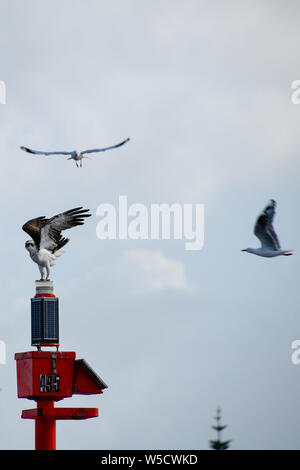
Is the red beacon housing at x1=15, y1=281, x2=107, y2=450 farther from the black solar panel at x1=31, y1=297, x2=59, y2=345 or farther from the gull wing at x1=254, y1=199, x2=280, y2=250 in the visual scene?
the gull wing at x1=254, y1=199, x2=280, y2=250

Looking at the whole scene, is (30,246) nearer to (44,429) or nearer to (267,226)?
(44,429)

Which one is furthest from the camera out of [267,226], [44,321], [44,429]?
[267,226]

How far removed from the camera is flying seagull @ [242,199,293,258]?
281 ft

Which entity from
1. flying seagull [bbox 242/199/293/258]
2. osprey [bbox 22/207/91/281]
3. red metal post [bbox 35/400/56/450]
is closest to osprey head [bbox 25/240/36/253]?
osprey [bbox 22/207/91/281]

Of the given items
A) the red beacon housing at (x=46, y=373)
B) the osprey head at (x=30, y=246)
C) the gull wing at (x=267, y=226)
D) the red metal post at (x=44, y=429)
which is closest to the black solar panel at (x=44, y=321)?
the red beacon housing at (x=46, y=373)

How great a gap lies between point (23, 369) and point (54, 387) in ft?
4.99

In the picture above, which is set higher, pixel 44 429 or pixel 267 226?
pixel 267 226

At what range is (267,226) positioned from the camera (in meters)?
85.8

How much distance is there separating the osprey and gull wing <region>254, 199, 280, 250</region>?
7.89 m

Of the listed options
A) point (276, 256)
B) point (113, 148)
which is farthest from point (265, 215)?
point (113, 148)

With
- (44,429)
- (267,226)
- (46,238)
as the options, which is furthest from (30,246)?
(267,226)

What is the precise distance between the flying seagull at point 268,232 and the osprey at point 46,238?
311 inches

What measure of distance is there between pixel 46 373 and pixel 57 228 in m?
6.45

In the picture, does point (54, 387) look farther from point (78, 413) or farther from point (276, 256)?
point (276, 256)
